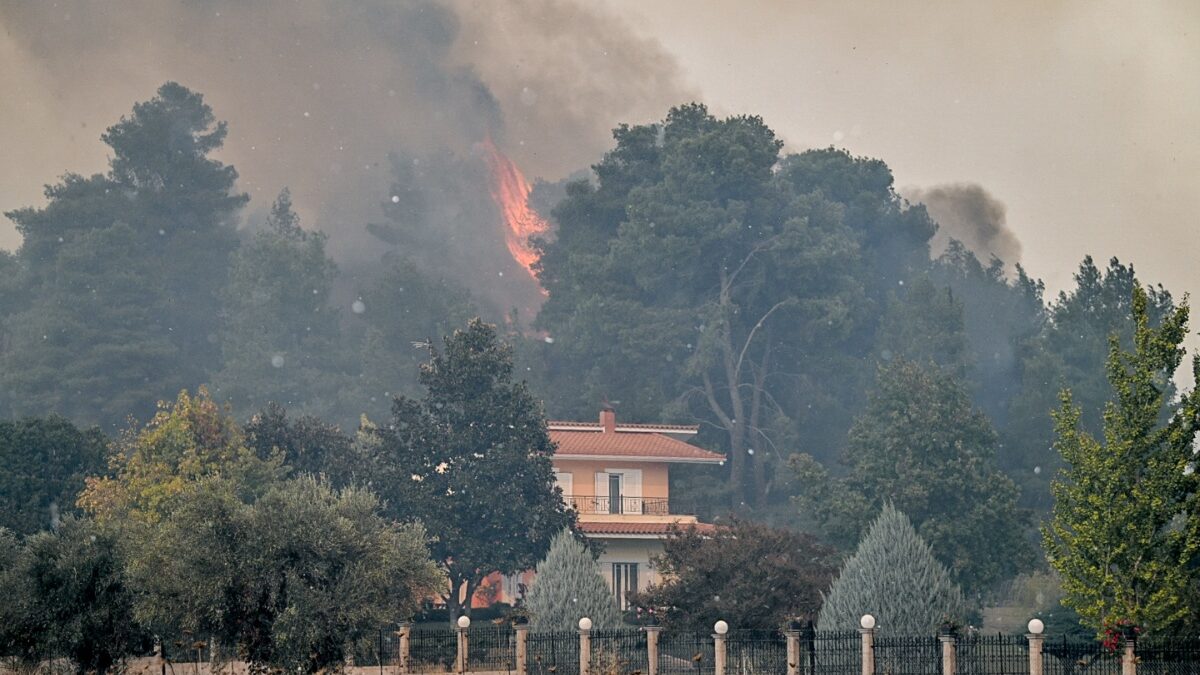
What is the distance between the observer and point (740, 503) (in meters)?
96.9

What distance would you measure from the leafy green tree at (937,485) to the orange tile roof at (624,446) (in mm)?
5690

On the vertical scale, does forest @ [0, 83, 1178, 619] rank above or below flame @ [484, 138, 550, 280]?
below

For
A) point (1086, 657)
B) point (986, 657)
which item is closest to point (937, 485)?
point (986, 657)

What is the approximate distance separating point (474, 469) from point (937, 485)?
810 inches

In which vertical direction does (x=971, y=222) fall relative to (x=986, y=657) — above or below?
above

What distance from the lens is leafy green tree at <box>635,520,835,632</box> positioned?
51.0 m

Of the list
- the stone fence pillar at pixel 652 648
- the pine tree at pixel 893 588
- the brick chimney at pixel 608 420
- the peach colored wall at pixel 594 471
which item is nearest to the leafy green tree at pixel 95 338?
the brick chimney at pixel 608 420

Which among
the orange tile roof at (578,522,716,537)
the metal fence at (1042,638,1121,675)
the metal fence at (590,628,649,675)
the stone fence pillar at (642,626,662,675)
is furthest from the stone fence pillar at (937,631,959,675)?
the orange tile roof at (578,522,716,537)

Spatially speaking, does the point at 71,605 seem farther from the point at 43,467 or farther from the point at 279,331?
the point at 279,331

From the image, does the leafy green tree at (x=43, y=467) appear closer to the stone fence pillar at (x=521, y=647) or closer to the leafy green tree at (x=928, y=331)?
the stone fence pillar at (x=521, y=647)

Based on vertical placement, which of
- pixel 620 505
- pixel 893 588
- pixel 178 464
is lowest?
pixel 893 588

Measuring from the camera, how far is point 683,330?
103 m

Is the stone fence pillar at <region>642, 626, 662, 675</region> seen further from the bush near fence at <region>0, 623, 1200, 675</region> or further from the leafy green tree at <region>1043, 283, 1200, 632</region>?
the leafy green tree at <region>1043, 283, 1200, 632</region>

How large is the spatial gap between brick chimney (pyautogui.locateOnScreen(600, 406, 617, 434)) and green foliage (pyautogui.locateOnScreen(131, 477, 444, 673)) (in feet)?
134
